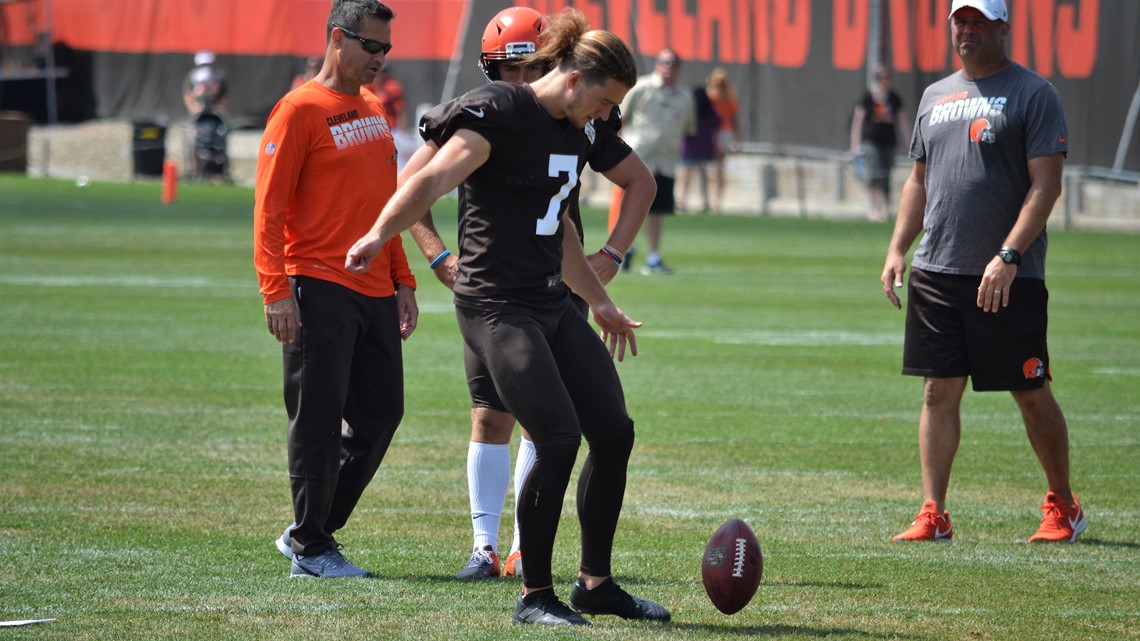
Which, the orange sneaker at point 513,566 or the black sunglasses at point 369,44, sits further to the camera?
the orange sneaker at point 513,566

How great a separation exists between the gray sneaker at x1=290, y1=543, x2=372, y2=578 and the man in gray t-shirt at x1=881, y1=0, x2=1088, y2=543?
251 cm

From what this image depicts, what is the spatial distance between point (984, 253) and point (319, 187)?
2.98 m

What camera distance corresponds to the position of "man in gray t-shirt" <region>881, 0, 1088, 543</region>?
23.6 feet

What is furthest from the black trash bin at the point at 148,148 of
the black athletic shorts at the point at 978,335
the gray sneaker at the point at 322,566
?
the gray sneaker at the point at 322,566

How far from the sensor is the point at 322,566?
20.8ft

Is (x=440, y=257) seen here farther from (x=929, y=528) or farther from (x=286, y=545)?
(x=929, y=528)

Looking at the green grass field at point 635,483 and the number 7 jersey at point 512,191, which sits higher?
the number 7 jersey at point 512,191

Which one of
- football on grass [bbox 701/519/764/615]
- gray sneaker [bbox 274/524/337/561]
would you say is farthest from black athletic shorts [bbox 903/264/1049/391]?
gray sneaker [bbox 274/524/337/561]

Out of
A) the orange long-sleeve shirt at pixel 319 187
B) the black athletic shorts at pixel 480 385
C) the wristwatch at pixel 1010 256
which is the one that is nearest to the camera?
the orange long-sleeve shirt at pixel 319 187

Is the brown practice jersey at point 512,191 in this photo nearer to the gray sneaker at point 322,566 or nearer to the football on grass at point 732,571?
the football on grass at point 732,571

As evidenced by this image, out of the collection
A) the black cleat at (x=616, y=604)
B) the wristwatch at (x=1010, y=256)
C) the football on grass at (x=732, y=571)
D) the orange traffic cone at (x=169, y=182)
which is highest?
the wristwatch at (x=1010, y=256)

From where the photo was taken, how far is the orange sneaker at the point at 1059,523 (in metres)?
7.30

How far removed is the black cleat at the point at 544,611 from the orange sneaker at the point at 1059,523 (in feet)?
8.67

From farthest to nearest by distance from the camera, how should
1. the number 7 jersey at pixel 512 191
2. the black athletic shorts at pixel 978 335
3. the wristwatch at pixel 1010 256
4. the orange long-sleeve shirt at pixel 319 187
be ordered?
the black athletic shorts at pixel 978 335, the wristwatch at pixel 1010 256, the orange long-sleeve shirt at pixel 319 187, the number 7 jersey at pixel 512 191
